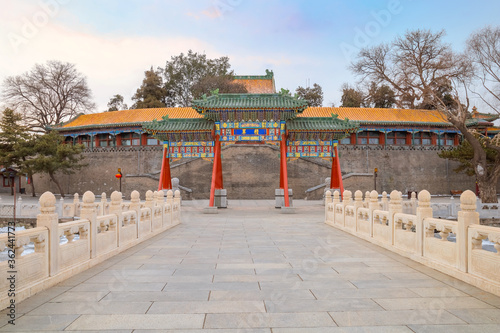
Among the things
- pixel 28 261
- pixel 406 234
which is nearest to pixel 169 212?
pixel 406 234

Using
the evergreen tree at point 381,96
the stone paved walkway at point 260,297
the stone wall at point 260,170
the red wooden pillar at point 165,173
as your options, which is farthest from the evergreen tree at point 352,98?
the stone paved walkway at point 260,297

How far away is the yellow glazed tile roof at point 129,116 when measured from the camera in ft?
103

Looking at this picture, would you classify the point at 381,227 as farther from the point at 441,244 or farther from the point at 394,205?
the point at 441,244

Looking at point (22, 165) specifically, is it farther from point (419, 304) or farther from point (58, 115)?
point (419, 304)

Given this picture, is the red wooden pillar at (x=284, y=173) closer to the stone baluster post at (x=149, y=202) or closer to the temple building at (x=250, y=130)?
the temple building at (x=250, y=130)

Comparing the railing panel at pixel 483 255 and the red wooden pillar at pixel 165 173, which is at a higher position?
the red wooden pillar at pixel 165 173

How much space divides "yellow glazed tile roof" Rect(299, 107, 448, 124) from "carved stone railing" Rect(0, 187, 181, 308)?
24.5 metres

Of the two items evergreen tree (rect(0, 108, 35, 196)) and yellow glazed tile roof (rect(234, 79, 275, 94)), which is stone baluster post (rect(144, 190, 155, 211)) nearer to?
evergreen tree (rect(0, 108, 35, 196))

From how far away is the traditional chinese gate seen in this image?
17.0 meters

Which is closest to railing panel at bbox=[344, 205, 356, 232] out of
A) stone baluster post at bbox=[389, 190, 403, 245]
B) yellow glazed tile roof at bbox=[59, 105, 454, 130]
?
stone baluster post at bbox=[389, 190, 403, 245]

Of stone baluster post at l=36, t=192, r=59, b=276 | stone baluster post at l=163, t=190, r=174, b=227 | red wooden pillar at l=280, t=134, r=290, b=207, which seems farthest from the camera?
red wooden pillar at l=280, t=134, r=290, b=207

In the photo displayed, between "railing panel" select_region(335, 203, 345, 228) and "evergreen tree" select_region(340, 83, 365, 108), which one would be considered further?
"evergreen tree" select_region(340, 83, 365, 108)

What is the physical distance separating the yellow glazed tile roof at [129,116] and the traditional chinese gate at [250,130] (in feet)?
41.4

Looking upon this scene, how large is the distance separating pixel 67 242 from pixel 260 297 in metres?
3.11
